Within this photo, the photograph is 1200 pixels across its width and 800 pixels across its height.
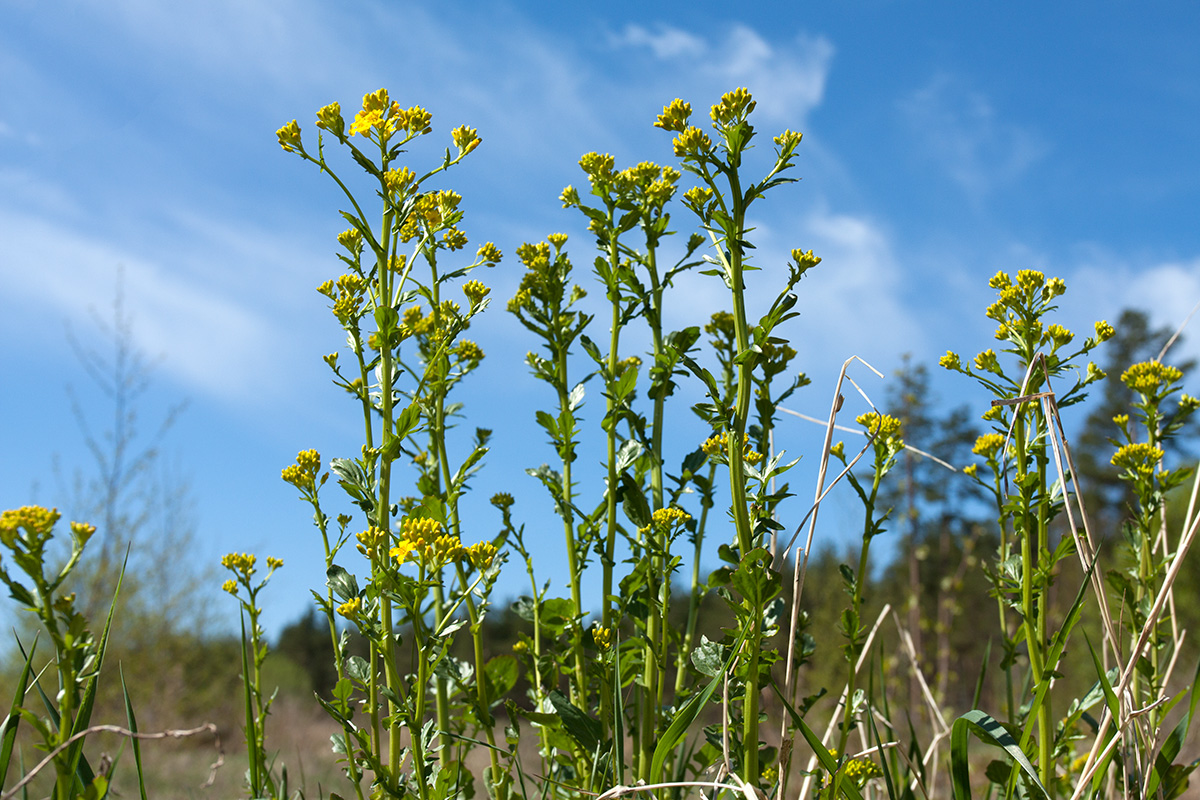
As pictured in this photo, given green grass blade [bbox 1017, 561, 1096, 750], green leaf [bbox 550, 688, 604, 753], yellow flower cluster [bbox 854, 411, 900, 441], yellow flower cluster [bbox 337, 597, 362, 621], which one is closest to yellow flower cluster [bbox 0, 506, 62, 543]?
yellow flower cluster [bbox 337, 597, 362, 621]

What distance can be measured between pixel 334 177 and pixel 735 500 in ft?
3.34

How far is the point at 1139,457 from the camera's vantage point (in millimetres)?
2123

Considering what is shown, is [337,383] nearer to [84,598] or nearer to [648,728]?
[648,728]

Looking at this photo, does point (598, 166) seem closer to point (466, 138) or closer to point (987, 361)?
point (466, 138)

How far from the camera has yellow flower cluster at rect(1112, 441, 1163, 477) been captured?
208 centimetres

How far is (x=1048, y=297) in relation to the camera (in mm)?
1976

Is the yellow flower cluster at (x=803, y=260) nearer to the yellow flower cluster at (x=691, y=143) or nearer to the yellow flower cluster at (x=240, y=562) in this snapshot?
the yellow flower cluster at (x=691, y=143)

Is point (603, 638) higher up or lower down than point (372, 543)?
lower down

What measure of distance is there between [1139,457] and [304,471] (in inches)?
81.7

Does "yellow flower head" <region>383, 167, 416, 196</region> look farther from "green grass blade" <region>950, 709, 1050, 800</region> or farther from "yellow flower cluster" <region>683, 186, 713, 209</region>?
"green grass blade" <region>950, 709, 1050, 800</region>

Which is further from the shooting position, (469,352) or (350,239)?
(469,352)

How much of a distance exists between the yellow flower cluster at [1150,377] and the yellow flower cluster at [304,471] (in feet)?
6.80

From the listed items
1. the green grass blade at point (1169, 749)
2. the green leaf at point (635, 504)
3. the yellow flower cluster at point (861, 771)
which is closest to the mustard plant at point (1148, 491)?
the green grass blade at point (1169, 749)

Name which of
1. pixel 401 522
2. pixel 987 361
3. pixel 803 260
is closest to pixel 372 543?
pixel 401 522
